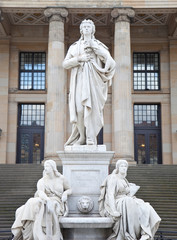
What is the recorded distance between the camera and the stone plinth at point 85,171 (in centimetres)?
669

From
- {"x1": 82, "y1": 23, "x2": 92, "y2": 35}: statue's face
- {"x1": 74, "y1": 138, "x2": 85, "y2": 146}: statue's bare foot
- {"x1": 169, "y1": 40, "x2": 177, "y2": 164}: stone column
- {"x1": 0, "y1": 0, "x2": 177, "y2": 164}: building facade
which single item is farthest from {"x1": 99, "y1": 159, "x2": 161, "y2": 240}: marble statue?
{"x1": 169, "y1": 40, "x2": 177, "y2": 164}: stone column

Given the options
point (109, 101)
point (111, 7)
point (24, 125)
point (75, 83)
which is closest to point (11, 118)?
point (24, 125)

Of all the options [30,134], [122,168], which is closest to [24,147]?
[30,134]

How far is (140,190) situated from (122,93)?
30.6ft

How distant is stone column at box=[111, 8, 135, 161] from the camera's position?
1060 inches

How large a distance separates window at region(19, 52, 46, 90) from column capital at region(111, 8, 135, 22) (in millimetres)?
8549

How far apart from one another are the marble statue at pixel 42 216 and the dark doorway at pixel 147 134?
2706 cm

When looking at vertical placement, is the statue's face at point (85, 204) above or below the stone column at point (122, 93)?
A: below

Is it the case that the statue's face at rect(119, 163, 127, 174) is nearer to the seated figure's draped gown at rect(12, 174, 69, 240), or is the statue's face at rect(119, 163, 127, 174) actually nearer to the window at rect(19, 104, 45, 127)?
the seated figure's draped gown at rect(12, 174, 69, 240)

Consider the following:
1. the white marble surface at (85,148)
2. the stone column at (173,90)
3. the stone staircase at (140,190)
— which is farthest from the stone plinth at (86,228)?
the stone column at (173,90)

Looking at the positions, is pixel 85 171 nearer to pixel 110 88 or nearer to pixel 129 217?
pixel 129 217

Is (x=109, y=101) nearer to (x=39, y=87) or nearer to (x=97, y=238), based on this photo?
(x=39, y=87)

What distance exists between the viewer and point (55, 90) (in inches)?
1080

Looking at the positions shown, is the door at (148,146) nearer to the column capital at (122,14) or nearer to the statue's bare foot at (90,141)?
the column capital at (122,14)
